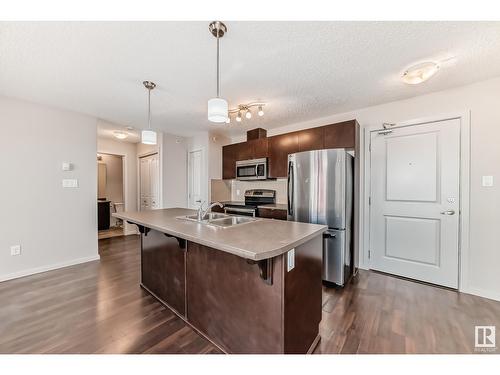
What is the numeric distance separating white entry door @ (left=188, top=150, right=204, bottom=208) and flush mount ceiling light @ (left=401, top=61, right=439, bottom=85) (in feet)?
12.1

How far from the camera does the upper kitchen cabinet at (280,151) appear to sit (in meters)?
3.49

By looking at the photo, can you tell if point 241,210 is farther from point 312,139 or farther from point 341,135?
point 341,135

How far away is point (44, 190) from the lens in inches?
118

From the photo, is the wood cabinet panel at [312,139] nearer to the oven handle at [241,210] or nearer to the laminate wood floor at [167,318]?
the oven handle at [241,210]

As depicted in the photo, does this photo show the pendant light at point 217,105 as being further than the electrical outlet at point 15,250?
No

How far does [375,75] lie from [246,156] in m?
2.49

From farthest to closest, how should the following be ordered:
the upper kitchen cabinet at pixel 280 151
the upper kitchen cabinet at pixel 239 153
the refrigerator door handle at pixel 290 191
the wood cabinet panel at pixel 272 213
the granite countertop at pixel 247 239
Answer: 1. the upper kitchen cabinet at pixel 239 153
2. the upper kitchen cabinet at pixel 280 151
3. the wood cabinet panel at pixel 272 213
4. the refrigerator door handle at pixel 290 191
5. the granite countertop at pixel 247 239

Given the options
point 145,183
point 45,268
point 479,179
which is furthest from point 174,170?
point 479,179

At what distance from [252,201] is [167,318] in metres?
2.68

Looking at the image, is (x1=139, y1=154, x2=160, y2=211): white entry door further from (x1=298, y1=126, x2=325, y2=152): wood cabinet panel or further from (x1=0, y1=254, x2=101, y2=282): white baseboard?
(x1=298, y1=126, x2=325, y2=152): wood cabinet panel

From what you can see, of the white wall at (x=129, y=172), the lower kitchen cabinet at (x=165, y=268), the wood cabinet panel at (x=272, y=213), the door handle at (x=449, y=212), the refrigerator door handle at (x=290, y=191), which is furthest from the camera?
the white wall at (x=129, y=172)

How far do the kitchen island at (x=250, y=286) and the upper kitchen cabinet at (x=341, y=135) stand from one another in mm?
1747

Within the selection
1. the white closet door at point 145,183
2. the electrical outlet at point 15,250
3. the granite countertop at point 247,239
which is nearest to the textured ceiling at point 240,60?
the granite countertop at point 247,239
